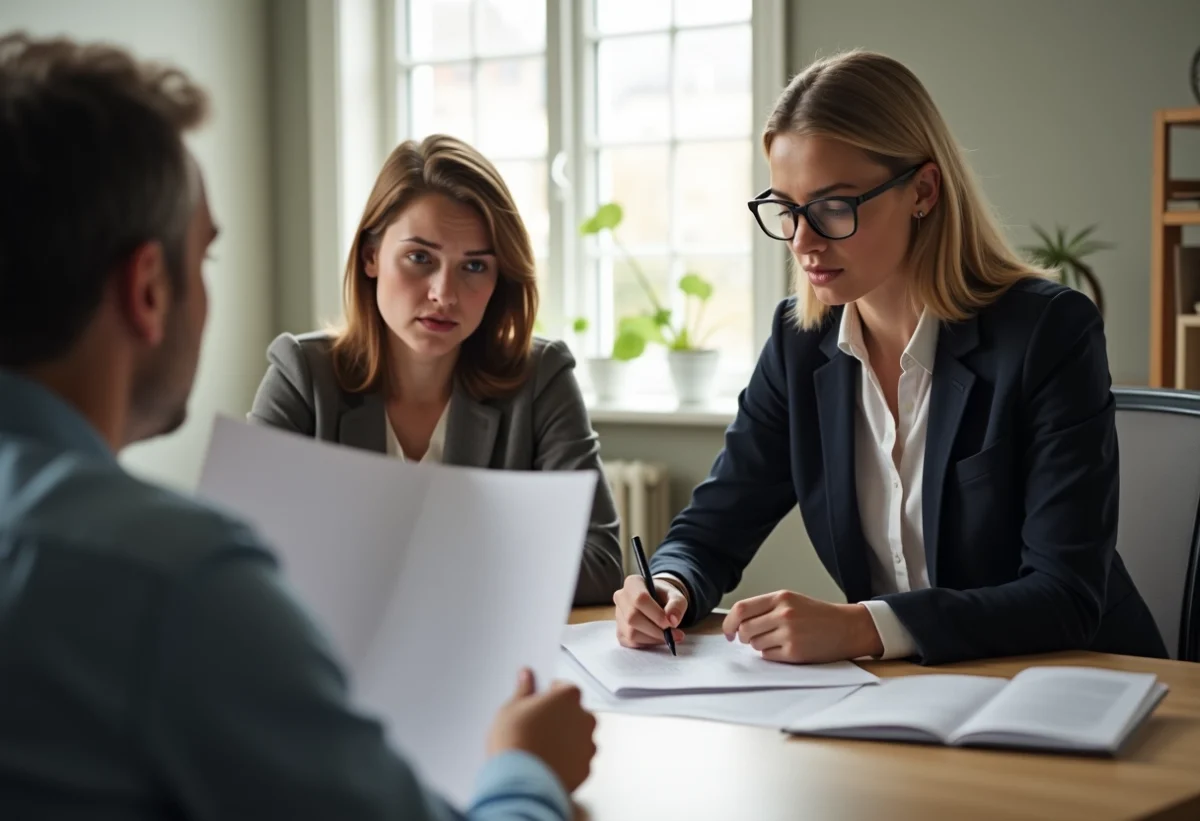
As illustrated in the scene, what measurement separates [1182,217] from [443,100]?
2381mm

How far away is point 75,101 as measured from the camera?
67cm

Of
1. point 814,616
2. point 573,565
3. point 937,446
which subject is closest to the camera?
point 573,565

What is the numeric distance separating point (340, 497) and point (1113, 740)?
0.69m

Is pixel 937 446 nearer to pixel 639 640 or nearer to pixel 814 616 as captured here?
pixel 814 616

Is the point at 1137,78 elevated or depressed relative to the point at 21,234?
elevated

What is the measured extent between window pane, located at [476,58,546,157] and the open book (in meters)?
3.02

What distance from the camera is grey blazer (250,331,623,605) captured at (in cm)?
192

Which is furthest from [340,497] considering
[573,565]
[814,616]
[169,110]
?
[814,616]

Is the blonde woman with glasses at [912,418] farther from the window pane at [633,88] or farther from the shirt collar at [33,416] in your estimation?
the window pane at [633,88]

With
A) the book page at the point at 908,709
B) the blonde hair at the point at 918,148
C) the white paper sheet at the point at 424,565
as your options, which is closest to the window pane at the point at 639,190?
the blonde hair at the point at 918,148

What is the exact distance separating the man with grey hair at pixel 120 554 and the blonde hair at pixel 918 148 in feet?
3.43

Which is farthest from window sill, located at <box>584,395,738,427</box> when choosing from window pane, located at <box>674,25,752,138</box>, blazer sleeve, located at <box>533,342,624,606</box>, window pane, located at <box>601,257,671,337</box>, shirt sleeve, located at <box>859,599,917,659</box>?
shirt sleeve, located at <box>859,599,917,659</box>

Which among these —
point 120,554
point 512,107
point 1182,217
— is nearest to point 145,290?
point 120,554

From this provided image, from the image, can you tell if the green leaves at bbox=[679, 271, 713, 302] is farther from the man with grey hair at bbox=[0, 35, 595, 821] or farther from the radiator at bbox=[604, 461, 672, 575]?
the man with grey hair at bbox=[0, 35, 595, 821]
